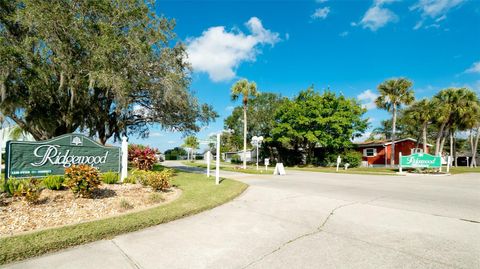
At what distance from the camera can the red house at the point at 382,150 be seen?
31.6 m

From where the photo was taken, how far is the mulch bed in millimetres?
4555

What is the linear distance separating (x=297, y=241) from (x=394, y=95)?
27.5 m

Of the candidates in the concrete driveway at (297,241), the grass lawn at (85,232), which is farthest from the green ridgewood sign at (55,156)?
the concrete driveway at (297,241)

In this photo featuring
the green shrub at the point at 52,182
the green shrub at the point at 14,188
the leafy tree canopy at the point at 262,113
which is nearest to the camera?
the green shrub at the point at 14,188

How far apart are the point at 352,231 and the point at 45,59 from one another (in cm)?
1379

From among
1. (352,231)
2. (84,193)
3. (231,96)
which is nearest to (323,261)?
(352,231)

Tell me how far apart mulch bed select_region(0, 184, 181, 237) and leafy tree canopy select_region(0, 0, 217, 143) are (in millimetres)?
6190

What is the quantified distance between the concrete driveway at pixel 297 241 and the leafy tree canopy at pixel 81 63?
29.4 feet

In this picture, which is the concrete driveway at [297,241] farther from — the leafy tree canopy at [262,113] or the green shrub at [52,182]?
the leafy tree canopy at [262,113]

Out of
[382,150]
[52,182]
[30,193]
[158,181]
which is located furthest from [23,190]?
[382,150]

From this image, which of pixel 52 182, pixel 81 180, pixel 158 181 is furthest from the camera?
pixel 158 181

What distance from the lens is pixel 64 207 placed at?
550cm

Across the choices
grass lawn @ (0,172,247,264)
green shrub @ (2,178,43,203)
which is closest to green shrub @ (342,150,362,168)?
grass lawn @ (0,172,247,264)

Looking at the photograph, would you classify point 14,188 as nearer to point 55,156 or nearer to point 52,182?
point 52,182
